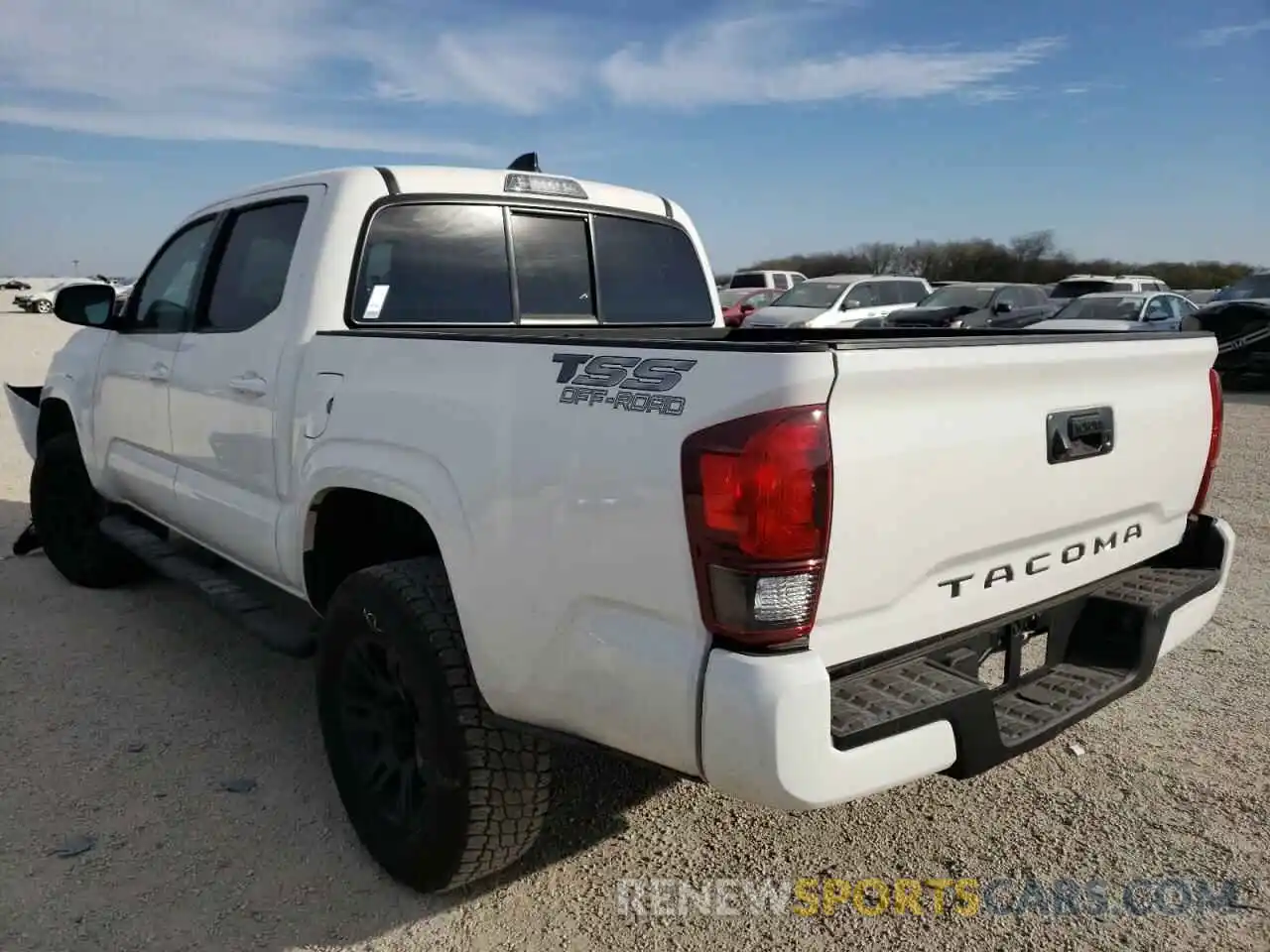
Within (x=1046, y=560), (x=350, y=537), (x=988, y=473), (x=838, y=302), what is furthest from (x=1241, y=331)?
(x=350, y=537)

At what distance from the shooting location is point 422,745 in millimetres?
2486

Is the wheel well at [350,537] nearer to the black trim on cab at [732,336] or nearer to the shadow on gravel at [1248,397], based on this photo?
the black trim on cab at [732,336]

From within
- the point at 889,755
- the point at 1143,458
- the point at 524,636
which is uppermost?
the point at 1143,458

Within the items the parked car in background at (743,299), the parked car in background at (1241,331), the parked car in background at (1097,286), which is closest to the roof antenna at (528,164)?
the parked car in background at (1241,331)

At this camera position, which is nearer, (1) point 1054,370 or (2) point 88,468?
(1) point 1054,370

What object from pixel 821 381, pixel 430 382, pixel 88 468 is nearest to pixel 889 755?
pixel 821 381

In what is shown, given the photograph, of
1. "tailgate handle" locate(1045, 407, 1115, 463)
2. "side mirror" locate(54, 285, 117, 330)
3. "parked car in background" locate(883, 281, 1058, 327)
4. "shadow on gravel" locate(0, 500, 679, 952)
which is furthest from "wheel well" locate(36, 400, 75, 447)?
"parked car in background" locate(883, 281, 1058, 327)

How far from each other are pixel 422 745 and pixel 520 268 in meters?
1.90

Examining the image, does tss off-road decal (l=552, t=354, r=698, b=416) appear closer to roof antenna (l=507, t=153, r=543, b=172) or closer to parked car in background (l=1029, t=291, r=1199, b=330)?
roof antenna (l=507, t=153, r=543, b=172)

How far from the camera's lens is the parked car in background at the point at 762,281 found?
28469mm

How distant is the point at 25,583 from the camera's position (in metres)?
5.41

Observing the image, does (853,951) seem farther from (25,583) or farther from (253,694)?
(25,583)

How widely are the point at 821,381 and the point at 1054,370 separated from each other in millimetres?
790

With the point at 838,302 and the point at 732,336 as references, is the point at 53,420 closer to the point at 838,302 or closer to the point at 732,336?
the point at 732,336
